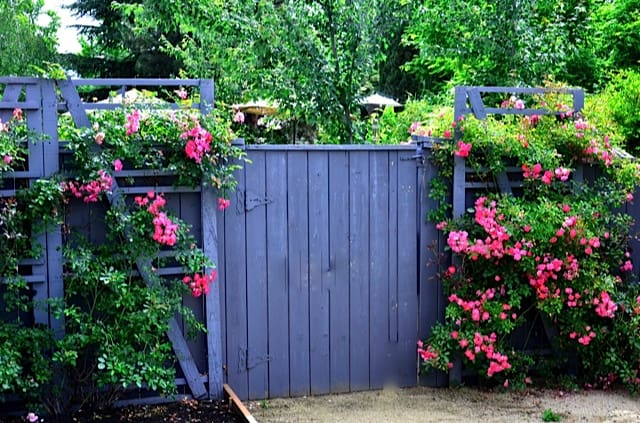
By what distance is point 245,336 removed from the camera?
4.26 m

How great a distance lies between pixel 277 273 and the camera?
14.1 ft

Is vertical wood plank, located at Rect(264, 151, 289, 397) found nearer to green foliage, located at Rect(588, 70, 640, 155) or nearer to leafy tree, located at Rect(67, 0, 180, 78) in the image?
green foliage, located at Rect(588, 70, 640, 155)

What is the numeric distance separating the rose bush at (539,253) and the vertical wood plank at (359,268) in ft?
1.29

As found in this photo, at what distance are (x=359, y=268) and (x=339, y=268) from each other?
13cm

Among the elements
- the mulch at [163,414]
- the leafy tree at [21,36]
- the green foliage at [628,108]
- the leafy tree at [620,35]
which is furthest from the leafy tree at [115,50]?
the mulch at [163,414]

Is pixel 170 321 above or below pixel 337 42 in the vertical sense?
below

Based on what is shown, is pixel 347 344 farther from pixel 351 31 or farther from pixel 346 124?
pixel 351 31

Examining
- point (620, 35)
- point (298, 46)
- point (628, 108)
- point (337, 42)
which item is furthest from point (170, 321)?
point (620, 35)

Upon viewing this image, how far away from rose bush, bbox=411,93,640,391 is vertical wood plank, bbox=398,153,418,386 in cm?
16

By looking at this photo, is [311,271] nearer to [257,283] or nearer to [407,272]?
[257,283]

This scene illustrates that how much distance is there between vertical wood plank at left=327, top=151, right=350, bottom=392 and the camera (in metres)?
4.35

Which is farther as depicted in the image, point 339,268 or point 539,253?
point 339,268

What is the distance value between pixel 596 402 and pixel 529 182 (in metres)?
1.42

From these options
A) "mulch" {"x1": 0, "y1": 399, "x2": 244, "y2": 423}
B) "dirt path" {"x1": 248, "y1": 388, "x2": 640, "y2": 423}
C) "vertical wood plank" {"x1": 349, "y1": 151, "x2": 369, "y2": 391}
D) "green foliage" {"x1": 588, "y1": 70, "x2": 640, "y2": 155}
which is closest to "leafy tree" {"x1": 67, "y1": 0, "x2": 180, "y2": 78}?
"green foliage" {"x1": 588, "y1": 70, "x2": 640, "y2": 155}
